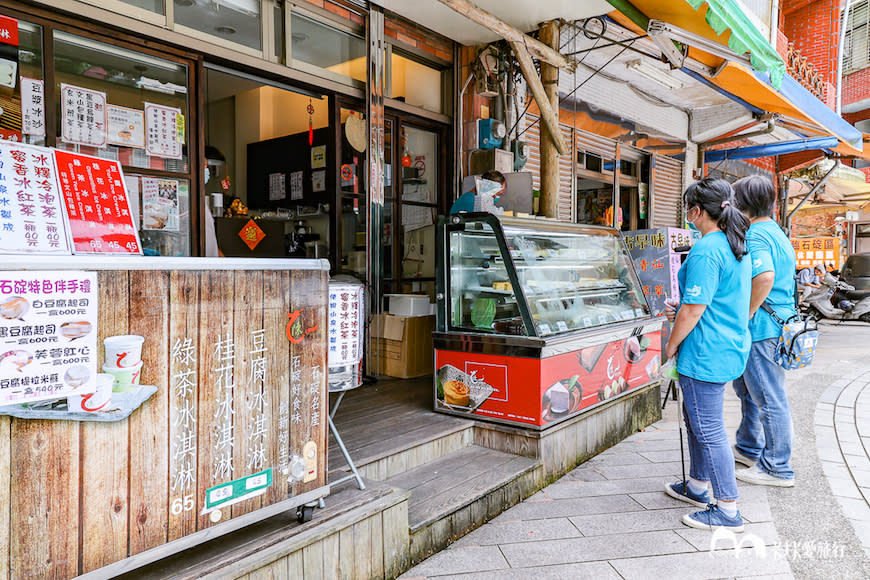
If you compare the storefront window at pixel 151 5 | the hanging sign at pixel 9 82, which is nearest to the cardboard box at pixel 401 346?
the storefront window at pixel 151 5

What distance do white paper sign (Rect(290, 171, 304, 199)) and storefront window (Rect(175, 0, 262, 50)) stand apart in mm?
3324

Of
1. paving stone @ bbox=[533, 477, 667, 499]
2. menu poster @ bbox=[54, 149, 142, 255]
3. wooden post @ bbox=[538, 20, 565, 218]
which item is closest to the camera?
menu poster @ bbox=[54, 149, 142, 255]

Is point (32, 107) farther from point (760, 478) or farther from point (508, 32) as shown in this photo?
point (760, 478)

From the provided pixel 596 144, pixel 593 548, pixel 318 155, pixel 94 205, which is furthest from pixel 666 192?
pixel 94 205

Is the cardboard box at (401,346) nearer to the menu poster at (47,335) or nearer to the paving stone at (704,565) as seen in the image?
the paving stone at (704,565)

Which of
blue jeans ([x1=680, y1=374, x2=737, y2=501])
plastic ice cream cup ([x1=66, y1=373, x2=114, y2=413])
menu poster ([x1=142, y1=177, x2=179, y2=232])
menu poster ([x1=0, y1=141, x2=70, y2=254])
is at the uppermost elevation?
menu poster ([x1=142, y1=177, x2=179, y2=232])

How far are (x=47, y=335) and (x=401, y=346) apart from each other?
3.92m

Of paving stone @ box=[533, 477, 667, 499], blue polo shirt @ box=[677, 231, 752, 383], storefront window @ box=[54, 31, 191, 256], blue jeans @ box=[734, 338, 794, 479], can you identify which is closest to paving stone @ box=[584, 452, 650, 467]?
paving stone @ box=[533, 477, 667, 499]

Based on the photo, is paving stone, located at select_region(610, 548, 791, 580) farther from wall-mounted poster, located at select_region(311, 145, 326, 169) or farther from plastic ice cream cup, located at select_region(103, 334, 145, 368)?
wall-mounted poster, located at select_region(311, 145, 326, 169)

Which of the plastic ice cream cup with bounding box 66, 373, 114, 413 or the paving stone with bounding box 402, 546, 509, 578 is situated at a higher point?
the plastic ice cream cup with bounding box 66, 373, 114, 413

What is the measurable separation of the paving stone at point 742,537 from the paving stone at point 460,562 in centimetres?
106

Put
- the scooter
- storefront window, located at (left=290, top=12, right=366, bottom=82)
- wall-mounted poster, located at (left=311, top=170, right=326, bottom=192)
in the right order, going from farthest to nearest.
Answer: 1. the scooter
2. wall-mounted poster, located at (left=311, top=170, right=326, bottom=192)
3. storefront window, located at (left=290, top=12, right=366, bottom=82)

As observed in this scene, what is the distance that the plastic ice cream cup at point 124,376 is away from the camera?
1.75 m

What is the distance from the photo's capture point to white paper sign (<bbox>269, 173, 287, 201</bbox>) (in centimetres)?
814
